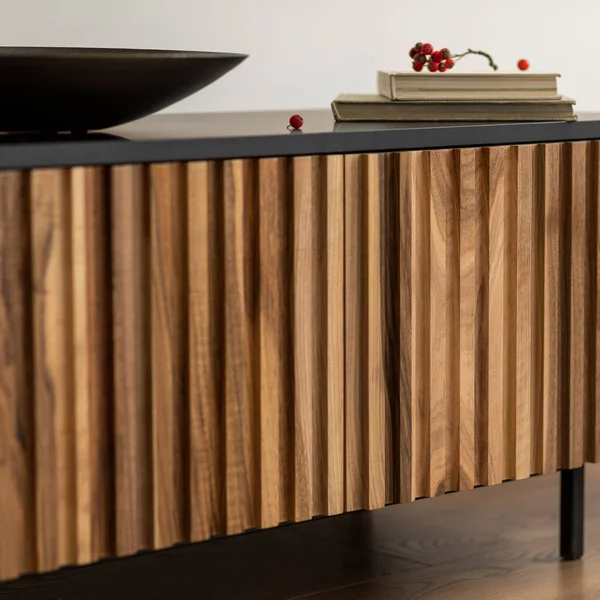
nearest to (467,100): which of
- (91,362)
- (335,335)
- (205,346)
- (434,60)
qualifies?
(434,60)

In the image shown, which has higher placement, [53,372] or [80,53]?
[80,53]

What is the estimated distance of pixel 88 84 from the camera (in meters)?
1.26

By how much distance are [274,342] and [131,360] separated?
0.18 m

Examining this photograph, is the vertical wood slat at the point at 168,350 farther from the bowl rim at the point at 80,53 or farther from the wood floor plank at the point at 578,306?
the wood floor plank at the point at 578,306

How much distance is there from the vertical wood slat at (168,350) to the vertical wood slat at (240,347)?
2.1 inches

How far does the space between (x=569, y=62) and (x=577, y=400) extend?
1.13 m

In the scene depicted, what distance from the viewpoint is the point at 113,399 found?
123 cm

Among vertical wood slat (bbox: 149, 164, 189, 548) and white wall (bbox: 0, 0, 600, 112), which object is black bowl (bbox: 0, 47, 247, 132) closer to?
vertical wood slat (bbox: 149, 164, 189, 548)

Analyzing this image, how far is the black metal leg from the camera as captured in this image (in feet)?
5.57

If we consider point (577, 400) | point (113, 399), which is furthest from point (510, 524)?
point (113, 399)

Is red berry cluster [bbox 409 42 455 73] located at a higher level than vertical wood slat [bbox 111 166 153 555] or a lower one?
higher

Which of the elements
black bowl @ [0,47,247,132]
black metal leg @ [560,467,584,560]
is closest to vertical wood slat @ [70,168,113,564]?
black bowl @ [0,47,247,132]

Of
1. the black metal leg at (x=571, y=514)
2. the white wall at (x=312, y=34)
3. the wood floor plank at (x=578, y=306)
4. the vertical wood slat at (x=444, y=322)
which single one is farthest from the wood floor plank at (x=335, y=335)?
the white wall at (x=312, y=34)

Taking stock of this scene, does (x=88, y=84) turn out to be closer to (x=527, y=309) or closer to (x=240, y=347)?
(x=240, y=347)
